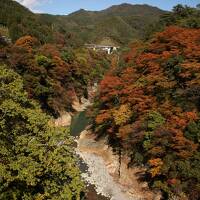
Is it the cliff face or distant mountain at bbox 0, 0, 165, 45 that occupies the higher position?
distant mountain at bbox 0, 0, 165, 45

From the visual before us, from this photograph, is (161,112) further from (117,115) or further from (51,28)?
(51,28)

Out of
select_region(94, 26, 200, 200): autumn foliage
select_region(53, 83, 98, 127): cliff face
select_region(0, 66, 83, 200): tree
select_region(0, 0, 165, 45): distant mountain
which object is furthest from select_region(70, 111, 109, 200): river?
select_region(0, 0, 165, 45): distant mountain

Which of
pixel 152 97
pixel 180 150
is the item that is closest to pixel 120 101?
pixel 152 97

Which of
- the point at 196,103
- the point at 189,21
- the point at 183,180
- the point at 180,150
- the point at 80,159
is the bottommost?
the point at 80,159

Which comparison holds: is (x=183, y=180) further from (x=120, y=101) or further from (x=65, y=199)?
(x=120, y=101)

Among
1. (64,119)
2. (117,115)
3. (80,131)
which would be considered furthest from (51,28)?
(117,115)

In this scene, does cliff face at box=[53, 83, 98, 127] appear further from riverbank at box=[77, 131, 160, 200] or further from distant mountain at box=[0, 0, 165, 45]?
distant mountain at box=[0, 0, 165, 45]

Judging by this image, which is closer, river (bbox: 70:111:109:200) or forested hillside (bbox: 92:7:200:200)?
forested hillside (bbox: 92:7:200:200)
